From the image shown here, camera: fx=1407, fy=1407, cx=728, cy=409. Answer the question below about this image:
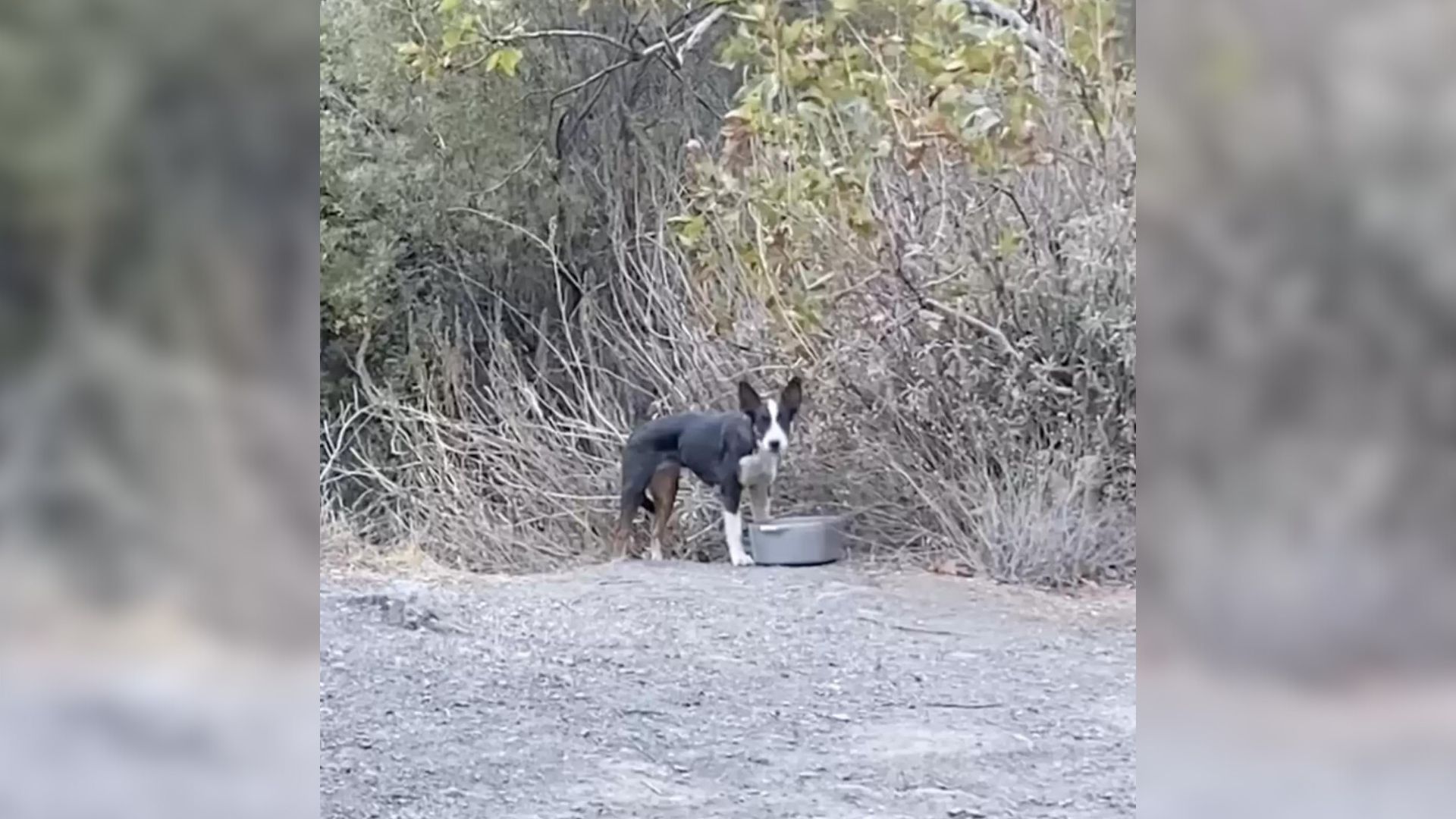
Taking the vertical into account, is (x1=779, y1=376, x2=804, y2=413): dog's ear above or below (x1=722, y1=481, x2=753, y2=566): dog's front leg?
above

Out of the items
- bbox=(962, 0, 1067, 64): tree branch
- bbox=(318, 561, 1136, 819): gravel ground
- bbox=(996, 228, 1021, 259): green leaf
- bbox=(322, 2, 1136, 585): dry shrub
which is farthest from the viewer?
bbox=(996, 228, 1021, 259): green leaf

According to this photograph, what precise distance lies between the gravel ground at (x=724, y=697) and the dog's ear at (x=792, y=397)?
1.72 ft

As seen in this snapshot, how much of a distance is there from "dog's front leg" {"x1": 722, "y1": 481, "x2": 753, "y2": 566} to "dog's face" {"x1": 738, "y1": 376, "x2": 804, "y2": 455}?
0.57 ft

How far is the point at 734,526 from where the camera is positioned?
4.56m

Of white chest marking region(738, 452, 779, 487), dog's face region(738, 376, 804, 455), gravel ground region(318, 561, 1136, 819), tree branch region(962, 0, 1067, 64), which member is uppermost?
tree branch region(962, 0, 1067, 64)
